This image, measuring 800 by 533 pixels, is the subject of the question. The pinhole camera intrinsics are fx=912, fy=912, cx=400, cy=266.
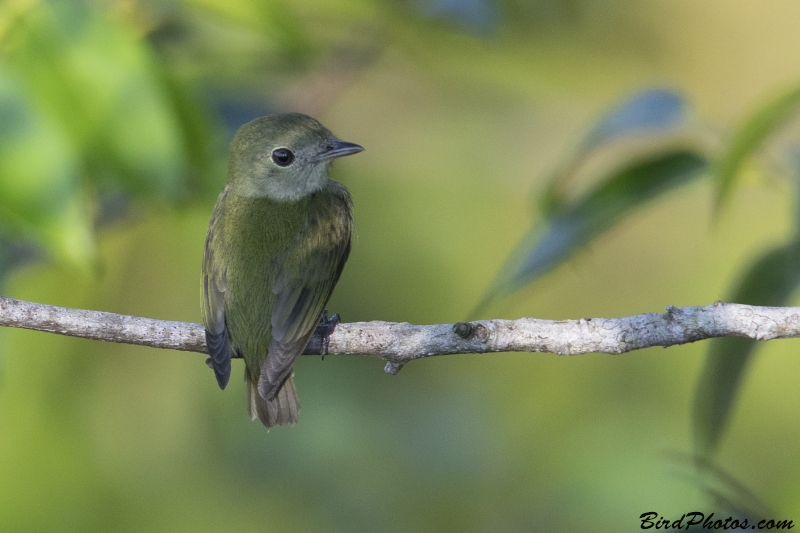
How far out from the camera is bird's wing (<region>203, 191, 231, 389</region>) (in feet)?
12.3

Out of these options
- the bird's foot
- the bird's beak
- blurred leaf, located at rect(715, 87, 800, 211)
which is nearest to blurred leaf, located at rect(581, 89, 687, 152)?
blurred leaf, located at rect(715, 87, 800, 211)

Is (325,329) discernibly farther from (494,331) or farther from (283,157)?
(283,157)

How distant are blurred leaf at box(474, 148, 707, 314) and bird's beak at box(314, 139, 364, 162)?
1410 mm

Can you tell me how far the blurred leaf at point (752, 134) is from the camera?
297cm

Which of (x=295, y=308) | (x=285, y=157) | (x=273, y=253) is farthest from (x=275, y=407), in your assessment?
(x=285, y=157)

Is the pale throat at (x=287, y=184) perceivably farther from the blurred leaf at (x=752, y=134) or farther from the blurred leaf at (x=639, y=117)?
the blurred leaf at (x=752, y=134)

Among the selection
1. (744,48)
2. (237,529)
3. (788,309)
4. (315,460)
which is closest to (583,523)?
(315,460)

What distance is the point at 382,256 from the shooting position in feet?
19.8

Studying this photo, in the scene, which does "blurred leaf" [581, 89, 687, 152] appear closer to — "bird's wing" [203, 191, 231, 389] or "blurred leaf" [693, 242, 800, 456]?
"blurred leaf" [693, 242, 800, 456]

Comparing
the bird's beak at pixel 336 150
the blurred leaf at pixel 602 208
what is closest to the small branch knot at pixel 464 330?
the blurred leaf at pixel 602 208

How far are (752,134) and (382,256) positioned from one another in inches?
132

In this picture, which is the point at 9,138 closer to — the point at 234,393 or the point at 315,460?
the point at 234,393

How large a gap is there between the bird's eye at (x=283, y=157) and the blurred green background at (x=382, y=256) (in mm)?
298

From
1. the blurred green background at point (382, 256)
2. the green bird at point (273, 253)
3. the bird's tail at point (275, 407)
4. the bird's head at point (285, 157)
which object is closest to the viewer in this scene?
the blurred green background at point (382, 256)
